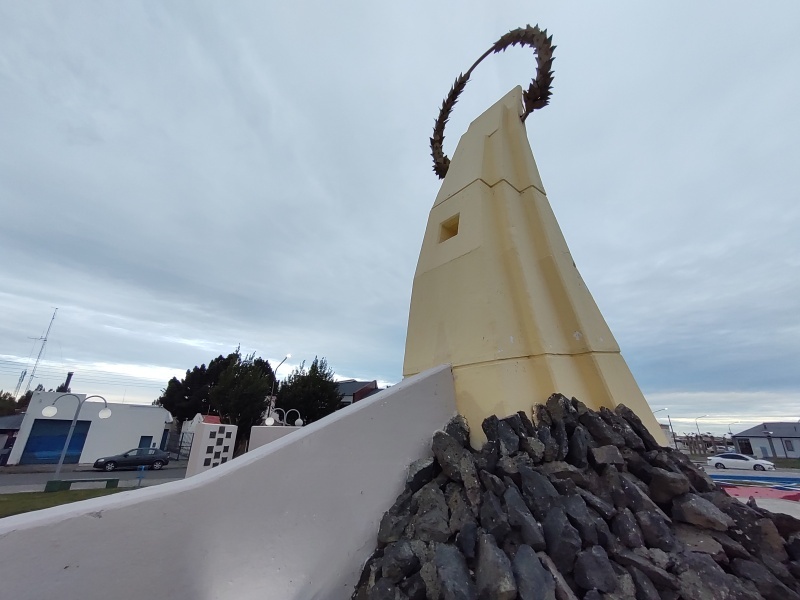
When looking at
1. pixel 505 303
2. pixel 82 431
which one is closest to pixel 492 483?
pixel 505 303

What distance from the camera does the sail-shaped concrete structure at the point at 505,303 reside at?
134 inches

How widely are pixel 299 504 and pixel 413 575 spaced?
919 mm

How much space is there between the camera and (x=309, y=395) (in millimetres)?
21875

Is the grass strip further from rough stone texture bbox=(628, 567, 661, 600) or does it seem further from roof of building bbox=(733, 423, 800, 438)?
roof of building bbox=(733, 423, 800, 438)

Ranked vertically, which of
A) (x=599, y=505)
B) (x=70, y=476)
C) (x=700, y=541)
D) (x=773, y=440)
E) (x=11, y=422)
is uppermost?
(x=11, y=422)

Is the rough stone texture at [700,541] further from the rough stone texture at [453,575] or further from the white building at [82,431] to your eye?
the white building at [82,431]

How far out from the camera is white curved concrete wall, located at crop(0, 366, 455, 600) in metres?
1.65

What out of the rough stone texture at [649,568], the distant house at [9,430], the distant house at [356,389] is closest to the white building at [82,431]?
the distant house at [9,430]

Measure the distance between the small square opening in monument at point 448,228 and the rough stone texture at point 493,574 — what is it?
3863 mm

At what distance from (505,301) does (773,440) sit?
147 feet

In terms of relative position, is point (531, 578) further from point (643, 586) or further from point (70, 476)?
point (70, 476)

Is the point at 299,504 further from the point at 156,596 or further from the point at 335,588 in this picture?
the point at 156,596

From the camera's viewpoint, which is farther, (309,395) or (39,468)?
(309,395)

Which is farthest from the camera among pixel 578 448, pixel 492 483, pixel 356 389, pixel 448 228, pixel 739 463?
pixel 356 389
